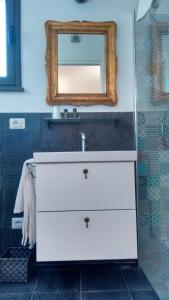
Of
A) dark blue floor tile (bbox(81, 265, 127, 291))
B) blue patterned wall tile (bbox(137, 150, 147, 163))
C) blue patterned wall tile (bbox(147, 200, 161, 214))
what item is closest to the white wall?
blue patterned wall tile (bbox(137, 150, 147, 163))

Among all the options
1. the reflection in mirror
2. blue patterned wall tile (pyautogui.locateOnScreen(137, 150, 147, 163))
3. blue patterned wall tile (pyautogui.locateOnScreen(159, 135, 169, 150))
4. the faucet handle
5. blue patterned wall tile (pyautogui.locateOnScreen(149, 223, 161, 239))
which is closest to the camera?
blue patterned wall tile (pyautogui.locateOnScreen(159, 135, 169, 150))

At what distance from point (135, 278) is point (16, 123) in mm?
1360

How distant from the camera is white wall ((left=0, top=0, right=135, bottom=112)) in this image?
2.11m

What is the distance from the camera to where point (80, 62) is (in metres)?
2.10

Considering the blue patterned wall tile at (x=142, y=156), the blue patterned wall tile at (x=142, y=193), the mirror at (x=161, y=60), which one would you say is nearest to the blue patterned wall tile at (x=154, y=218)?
the blue patterned wall tile at (x=142, y=193)

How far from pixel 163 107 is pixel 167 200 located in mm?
526

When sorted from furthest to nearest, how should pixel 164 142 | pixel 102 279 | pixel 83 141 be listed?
pixel 83 141, pixel 102 279, pixel 164 142

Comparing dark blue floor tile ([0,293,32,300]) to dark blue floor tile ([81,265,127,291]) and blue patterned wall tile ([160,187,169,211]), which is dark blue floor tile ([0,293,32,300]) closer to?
dark blue floor tile ([81,265,127,291])

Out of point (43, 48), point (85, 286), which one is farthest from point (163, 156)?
point (43, 48)

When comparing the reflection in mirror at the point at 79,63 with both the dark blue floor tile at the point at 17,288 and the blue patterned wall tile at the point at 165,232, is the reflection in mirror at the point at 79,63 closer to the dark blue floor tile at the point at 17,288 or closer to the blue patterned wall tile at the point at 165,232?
the blue patterned wall tile at the point at 165,232

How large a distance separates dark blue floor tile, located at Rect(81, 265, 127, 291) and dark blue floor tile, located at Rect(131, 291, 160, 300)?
89 mm

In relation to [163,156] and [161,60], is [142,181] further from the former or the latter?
[161,60]

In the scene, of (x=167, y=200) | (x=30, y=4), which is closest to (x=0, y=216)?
(x=167, y=200)

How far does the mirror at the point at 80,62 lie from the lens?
210 cm
